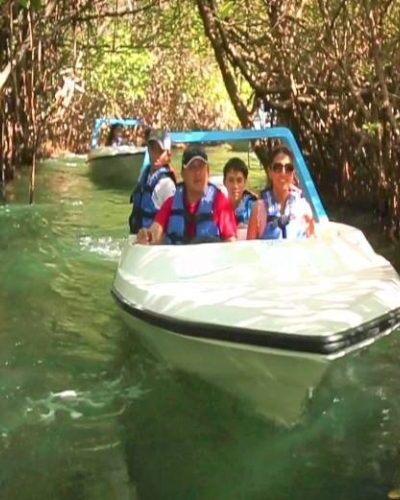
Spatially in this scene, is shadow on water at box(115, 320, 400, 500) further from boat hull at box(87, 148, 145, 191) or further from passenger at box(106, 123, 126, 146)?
passenger at box(106, 123, 126, 146)

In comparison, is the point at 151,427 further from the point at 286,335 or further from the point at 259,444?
the point at 286,335

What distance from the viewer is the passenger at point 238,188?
6.54 meters

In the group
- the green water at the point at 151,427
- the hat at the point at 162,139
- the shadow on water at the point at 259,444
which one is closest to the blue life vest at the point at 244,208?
A: the hat at the point at 162,139

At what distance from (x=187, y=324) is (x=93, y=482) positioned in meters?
0.84

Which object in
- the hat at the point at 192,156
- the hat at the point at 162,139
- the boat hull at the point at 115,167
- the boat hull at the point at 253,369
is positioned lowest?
the boat hull at the point at 115,167

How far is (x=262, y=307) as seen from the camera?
4.62 metres

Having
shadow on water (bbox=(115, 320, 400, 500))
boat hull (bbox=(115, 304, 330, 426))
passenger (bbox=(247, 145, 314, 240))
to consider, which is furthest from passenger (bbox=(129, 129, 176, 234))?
boat hull (bbox=(115, 304, 330, 426))

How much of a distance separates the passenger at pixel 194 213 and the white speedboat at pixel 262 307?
23cm

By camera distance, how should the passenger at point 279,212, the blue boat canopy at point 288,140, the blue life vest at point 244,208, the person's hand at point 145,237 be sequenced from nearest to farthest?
the passenger at point 279,212
the person's hand at point 145,237
the blue boat canopy at point 288,140
the blue life vest at point 244,208

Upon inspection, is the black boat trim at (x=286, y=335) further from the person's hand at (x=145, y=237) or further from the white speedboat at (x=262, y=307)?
the person's hand at (x=145, y=237)

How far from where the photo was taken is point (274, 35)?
11656mm

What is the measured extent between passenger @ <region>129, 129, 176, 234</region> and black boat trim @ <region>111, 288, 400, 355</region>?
1.95 metres

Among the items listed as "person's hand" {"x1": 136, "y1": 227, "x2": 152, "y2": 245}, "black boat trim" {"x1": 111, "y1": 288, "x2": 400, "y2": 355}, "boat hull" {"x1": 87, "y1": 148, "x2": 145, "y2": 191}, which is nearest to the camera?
"black boat trim" {"x1": 111, "y1": 288, "x2": 400, "y2": 355}

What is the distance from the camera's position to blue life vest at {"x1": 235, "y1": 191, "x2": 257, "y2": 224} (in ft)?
21.9
